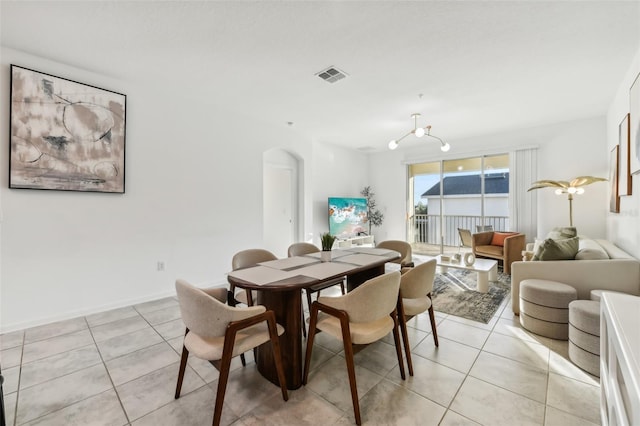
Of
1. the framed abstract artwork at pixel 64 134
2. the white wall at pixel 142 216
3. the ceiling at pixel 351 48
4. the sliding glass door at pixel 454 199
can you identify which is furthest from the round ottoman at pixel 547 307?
the framed abstract artwork at pixel 64 134

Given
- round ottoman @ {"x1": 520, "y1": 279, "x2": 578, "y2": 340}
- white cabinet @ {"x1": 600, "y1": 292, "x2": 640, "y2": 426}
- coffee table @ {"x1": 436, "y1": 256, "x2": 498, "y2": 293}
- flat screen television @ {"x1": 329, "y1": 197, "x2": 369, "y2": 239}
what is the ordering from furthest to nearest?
flat screen television @ {"x1": 329, "y1": 197, "x2": 369, "y2": 239}
coffee table @ {"x1": 436, "y1": 256, "x2": 498, "y2": 293}
round ottoman @ {"x1": 520, "y1": 279, "x2": 578, "y2": 340}
white cabinet @ {"x1": 600, "y1": 292, "x2": 640, "y2": 426}

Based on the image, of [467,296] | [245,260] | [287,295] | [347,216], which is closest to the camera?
[287,295]

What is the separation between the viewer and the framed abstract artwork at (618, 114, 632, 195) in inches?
113

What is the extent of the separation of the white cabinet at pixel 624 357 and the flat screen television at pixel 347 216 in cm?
497

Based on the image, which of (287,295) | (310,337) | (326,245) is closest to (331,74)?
(326,245)

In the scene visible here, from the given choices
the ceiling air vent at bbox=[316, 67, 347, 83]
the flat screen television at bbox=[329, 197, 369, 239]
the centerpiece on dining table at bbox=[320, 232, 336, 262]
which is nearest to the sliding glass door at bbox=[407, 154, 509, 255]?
the flat screen television at bbox=[329, 197, 369, 239]

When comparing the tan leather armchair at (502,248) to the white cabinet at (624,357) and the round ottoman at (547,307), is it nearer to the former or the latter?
the round ottoman at (547,307)

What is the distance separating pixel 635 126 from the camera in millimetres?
2543

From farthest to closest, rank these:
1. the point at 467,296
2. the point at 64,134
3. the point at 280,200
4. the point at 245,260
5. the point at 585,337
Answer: the point at 280,200, the point at 467,296, the point at 64,134, the point at 245,260, the point at 585,337

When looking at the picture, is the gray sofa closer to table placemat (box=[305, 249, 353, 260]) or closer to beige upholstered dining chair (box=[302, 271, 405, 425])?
table placemat (box=[305, 249, 353, 260])

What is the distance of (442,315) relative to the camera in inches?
116

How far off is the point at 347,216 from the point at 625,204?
173 inches

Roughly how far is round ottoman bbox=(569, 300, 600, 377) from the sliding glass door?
3878mm

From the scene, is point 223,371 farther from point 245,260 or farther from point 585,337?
→ point 585,337
